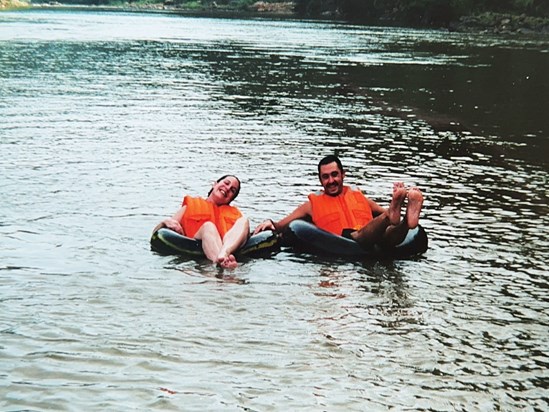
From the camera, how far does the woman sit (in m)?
10.7

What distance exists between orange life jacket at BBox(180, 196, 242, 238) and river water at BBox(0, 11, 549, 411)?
60 cm

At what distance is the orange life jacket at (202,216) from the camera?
36.7ft

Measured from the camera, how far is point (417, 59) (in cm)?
4891

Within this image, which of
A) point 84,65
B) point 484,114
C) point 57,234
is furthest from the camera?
point 84,65

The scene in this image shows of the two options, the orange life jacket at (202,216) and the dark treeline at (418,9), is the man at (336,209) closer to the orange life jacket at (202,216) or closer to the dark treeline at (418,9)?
the orange life jacket at (202,216)

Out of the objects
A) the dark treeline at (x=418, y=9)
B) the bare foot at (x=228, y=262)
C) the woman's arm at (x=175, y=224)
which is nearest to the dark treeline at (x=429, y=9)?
the dark treeline at (x=418, y=9)

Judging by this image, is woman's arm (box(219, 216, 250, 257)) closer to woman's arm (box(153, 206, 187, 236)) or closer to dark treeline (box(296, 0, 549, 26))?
woman's arm (box(153, 206, 187, 236))

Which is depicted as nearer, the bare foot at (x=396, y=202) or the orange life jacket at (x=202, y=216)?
the bare foot at (x=396, y=202)

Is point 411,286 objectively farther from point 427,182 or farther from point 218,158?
point 218,158

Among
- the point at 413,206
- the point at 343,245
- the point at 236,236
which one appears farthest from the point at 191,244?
the point at 413,206

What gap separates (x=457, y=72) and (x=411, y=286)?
32.5 metres

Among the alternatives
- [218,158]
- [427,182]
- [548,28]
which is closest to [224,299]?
[427,182]

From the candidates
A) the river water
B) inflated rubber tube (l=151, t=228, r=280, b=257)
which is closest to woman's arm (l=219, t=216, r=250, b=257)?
inflated rubber tube (l=151, t=228, r=280, b=257)

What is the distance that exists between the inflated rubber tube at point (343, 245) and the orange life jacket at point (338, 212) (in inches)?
10.6
